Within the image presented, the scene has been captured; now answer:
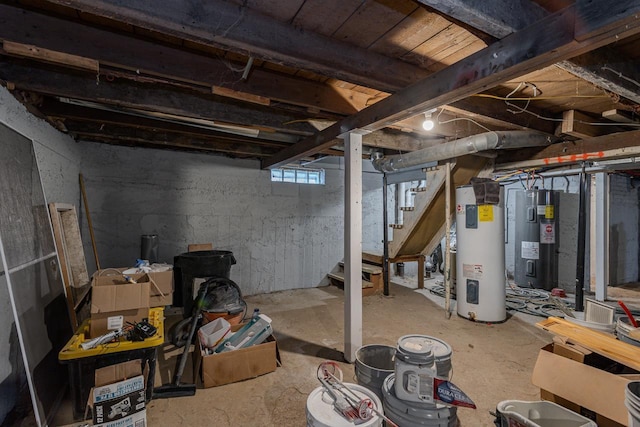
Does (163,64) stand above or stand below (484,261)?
above

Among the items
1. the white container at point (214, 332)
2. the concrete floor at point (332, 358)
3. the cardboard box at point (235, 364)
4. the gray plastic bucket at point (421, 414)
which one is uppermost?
the white container at point (214, 332)

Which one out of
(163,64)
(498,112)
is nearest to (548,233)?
(498,112)

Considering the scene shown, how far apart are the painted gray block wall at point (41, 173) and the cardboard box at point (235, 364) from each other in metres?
1.03

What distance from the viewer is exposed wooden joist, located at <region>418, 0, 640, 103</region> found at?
1.04 m

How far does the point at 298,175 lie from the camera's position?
4906 mm

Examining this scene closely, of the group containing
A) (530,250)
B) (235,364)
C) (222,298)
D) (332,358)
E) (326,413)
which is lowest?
(332,358)

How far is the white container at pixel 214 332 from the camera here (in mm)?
2275

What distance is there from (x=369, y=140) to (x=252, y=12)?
→ 82.4 inches

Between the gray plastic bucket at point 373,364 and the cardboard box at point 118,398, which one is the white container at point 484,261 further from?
the cardboard box at point 118,398

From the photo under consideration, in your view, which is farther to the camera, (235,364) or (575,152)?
(575,152)

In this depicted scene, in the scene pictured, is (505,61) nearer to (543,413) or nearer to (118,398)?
(543,413)

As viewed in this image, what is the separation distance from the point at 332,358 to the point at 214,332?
3.26 ft

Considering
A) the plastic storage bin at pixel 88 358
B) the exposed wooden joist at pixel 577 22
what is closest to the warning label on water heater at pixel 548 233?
the exposed wooden joist at pixel 577 22

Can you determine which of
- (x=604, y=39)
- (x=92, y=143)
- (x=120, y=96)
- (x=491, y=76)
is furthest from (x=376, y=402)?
(x=92, y=143)
